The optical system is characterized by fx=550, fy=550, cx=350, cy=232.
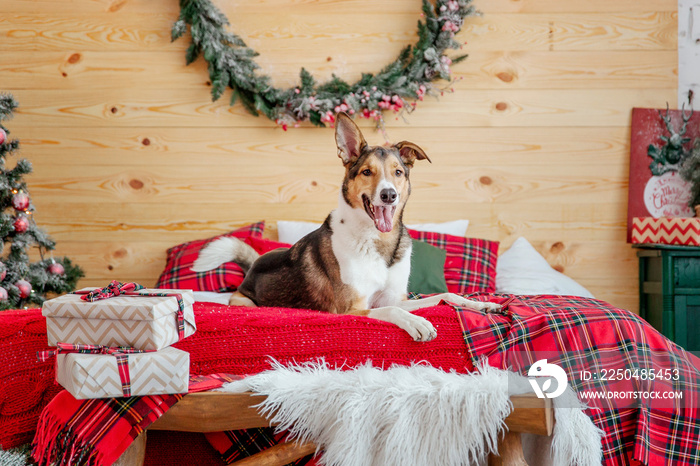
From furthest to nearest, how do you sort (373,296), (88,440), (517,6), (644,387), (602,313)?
(517,6) < (373,296) < (602,313) < (644,387) < (88,440)

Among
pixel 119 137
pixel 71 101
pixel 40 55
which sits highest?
pixel 40 55

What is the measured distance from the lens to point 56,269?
2830 millimetres

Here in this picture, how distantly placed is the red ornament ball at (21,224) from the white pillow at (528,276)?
2351 millimetres

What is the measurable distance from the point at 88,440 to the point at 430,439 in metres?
0.76

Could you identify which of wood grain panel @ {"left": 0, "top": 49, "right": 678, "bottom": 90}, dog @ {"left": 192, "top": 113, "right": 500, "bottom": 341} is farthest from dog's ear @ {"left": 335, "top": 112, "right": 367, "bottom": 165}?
wood grain panel @ {"left": 0, "top": 49, "right": 678, "bottom": 90}

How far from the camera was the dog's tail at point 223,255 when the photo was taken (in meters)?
2.27

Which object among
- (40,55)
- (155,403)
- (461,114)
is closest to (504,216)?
(461,114)

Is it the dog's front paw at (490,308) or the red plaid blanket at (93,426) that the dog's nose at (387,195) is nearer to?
the dog's front paw at (490,308)

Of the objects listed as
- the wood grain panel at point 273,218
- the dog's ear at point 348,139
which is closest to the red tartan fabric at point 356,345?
the dog's ear at point 348,139

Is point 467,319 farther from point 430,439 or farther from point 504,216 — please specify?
point 504,216

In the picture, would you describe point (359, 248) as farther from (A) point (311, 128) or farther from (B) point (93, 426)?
(A) point (311, 128)

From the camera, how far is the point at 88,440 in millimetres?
1208

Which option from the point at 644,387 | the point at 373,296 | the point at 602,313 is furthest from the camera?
the point at 373,296

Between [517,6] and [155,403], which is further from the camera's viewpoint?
[517,6]
